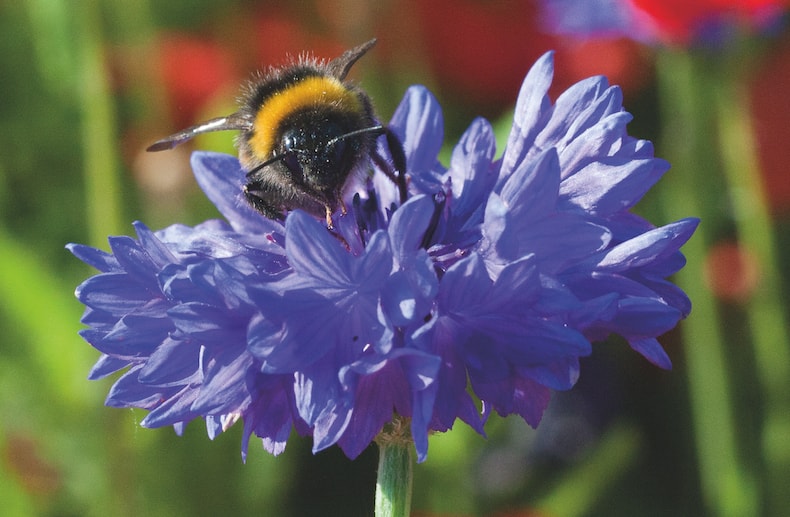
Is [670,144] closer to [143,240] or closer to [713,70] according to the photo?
[713,70]

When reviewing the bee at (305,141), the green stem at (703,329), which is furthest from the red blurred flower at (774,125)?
the bee at (305,141)

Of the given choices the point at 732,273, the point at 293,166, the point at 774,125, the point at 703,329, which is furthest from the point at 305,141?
the point at 774,125

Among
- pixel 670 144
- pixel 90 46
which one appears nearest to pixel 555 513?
pixel 670 144

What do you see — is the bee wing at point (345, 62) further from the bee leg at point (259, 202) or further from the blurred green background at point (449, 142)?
the blurred green background at point (449, 142)

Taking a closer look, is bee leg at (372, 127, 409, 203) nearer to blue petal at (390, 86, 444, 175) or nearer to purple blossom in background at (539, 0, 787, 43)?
blue petal at (390, 86, 444, 175)

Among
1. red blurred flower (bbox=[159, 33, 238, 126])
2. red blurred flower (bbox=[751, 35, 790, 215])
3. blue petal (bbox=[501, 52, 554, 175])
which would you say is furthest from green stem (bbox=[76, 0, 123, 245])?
red blurred flower (bbox=[751, 35, 790, 215])

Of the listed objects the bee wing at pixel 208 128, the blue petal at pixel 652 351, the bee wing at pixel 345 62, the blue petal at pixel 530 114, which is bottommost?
the blue petal at pixel 652 351

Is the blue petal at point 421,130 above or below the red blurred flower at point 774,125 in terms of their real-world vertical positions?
below
